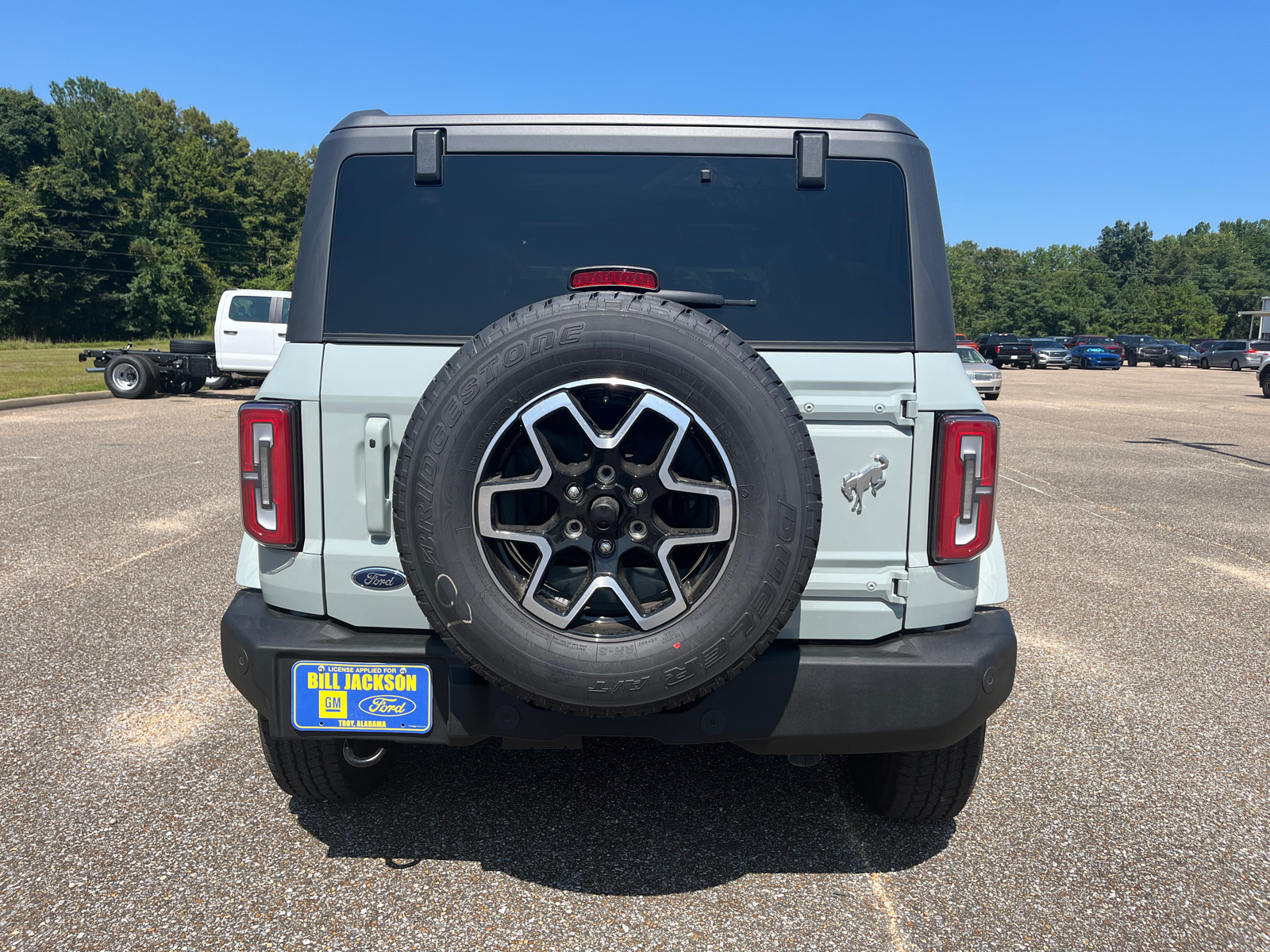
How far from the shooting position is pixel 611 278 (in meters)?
2.53

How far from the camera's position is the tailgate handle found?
254cm

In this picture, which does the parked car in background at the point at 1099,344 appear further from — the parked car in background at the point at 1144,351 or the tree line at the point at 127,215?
the tree line at the point at 127,215

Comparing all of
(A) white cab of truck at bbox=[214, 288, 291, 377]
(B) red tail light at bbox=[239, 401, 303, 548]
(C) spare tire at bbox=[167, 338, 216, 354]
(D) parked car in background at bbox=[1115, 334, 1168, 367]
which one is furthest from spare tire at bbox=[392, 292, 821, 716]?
(D) parked car in background at bbox=[1115, 334, 1168, 367]

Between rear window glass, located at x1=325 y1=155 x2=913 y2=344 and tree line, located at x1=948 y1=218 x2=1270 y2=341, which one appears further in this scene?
tree line, located at x1=948 y1=218 x2=1270 y2=341

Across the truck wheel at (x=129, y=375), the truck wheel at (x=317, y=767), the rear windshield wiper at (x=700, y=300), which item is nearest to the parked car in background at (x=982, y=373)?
the truck wheel at (x=129, y=375)

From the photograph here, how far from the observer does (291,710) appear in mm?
2539

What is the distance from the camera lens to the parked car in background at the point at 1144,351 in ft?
178

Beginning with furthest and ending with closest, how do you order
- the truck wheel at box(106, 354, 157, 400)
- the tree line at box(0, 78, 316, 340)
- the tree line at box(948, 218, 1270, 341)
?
the tree line at box(948, 218, 1270, 341) < the tree line at box(0, 78, 316, 340) < the truck wheel at box(106, 354, 157, 400)

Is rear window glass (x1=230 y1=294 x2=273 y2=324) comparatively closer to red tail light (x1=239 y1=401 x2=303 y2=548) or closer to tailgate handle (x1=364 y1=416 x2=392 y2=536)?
red tail light (x1=239 y1=401 x2=303 y2=548)

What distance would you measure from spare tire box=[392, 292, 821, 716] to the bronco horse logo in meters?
0.34

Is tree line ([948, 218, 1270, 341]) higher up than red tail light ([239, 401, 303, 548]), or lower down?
higher up

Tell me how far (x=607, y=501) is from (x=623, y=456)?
133 millimetres

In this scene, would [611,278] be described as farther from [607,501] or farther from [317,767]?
[317,767]

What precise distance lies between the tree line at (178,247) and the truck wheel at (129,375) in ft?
52.8
